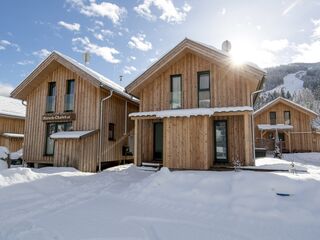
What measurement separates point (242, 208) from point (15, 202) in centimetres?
609

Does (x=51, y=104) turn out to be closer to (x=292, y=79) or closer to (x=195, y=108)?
(x=195, y=108)

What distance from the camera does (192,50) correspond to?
12781 mm

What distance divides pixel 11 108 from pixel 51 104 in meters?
9.83

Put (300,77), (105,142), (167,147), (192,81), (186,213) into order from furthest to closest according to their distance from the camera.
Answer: (300,77) → (105,142) → (192,81) → (167,147) → (186,213)

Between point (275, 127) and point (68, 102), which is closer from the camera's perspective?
point (68, 102)

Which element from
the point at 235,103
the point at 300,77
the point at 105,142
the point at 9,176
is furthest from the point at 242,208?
the point at 300,77

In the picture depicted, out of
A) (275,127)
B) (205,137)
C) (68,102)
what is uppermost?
(68,102)

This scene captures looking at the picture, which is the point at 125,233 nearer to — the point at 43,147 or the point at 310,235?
the point at 310,235

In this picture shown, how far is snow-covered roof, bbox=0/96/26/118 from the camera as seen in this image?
69.6 feet

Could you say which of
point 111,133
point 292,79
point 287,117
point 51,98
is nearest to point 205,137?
point 111,133

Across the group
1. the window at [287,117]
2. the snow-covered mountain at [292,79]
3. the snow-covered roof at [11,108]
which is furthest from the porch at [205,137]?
the snow-covered mountain at [292,79]

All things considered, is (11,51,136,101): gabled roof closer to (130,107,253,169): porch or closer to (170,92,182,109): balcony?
(130,107,253,169): porch

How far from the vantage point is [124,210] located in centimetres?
606

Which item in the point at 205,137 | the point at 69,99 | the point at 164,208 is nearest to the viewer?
the point at 164,208
